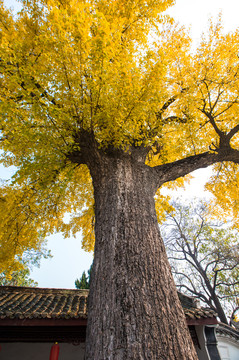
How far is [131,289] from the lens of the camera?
1.61m

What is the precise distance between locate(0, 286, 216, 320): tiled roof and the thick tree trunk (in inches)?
105

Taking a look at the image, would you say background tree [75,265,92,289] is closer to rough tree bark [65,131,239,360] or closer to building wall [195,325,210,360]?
building wall [195,325,210,360]

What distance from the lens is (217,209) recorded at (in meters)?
5.95

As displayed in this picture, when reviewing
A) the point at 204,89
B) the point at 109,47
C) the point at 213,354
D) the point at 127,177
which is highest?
the point at 204,89

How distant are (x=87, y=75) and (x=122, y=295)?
289cm

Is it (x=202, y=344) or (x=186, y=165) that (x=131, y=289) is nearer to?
(x=186, y=165)

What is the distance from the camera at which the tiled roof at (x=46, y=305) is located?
3.73 m

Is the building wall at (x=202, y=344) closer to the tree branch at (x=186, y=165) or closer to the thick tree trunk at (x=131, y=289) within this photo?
the tree branch at (x=186, y=165)

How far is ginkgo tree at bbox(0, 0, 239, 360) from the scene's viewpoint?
157 centimetres

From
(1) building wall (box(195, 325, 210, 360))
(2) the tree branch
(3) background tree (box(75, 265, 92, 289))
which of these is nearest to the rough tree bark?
(2) the tree branch

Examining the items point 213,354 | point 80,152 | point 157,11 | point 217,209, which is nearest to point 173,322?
point 80,152

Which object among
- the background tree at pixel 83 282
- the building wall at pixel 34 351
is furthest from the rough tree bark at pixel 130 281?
the background tree at pixel 83 282

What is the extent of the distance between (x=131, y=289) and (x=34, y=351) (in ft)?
14.5

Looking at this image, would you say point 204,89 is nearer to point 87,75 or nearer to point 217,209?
point 87,75
